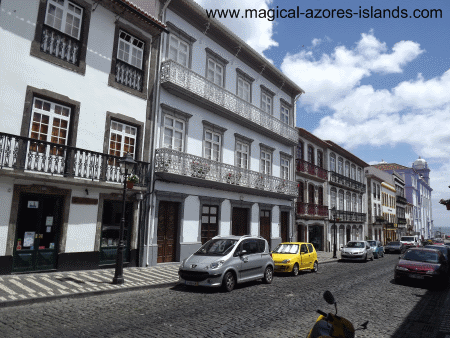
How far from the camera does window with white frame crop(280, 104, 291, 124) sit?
25.6 meters

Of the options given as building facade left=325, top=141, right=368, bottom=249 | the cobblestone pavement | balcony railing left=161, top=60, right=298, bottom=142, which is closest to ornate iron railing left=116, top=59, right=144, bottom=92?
balcony railing left=161, top=60, right=298, bottom=142

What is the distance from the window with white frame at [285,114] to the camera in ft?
84.1

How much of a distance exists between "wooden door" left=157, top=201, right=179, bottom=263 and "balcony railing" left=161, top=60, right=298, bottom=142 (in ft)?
19.0

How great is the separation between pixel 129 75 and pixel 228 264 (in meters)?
9.29

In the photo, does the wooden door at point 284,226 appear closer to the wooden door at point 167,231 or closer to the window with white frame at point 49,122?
the wooden door at point 167,231

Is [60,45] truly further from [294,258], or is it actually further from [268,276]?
[294,258]

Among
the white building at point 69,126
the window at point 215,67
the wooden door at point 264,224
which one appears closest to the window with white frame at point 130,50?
the white building at point 69,126

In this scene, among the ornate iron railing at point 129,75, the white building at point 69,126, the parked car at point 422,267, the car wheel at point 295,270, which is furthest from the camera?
the car wheel at point 295,270

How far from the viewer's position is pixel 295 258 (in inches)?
575

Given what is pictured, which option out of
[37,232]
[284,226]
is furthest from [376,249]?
[37,232]

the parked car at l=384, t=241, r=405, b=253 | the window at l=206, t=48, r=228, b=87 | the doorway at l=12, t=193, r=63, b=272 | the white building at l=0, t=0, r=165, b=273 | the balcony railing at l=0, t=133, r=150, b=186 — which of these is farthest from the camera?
the parked car at l=384, t=241, r=405, b=253

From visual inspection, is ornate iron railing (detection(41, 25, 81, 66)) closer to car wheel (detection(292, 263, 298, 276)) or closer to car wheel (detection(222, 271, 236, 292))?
car wheel (detection(222, 271, 236, 292))

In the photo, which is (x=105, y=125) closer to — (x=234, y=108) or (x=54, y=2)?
(x=54, y=2)

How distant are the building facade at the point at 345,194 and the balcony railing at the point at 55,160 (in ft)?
75.9
